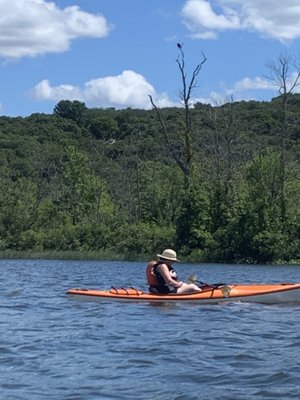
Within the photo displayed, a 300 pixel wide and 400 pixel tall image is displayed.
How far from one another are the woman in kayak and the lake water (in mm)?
379

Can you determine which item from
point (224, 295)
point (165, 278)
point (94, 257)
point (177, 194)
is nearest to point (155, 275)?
point (165, 278)

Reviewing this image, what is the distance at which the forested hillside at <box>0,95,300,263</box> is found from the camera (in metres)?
47.3

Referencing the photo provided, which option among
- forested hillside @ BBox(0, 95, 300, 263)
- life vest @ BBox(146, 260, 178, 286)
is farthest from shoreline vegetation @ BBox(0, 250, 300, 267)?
life vest @ BBox(146, 260, 178, 286)

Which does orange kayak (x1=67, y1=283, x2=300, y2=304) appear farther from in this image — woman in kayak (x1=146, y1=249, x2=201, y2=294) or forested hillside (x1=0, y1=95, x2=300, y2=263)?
forested hillside (x1=0, y1=95, x2=300, y2=263)

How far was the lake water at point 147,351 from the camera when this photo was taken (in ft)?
32.7

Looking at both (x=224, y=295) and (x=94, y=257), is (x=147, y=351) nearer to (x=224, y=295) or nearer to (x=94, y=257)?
(x=224, y=295)

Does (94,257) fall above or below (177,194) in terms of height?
below

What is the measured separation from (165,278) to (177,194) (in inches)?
1524

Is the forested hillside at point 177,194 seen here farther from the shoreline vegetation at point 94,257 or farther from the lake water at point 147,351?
the lake water at point 147,351

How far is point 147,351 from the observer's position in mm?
12445

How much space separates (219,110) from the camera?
2071 inches

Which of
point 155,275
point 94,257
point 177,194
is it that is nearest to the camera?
point 155,275

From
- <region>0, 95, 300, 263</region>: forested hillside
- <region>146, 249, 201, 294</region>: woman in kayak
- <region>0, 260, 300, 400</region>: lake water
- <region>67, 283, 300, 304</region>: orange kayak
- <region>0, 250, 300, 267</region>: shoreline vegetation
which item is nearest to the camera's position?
<region>0, 260, 300, 400</region>: lake water

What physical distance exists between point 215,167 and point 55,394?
4296 cm
